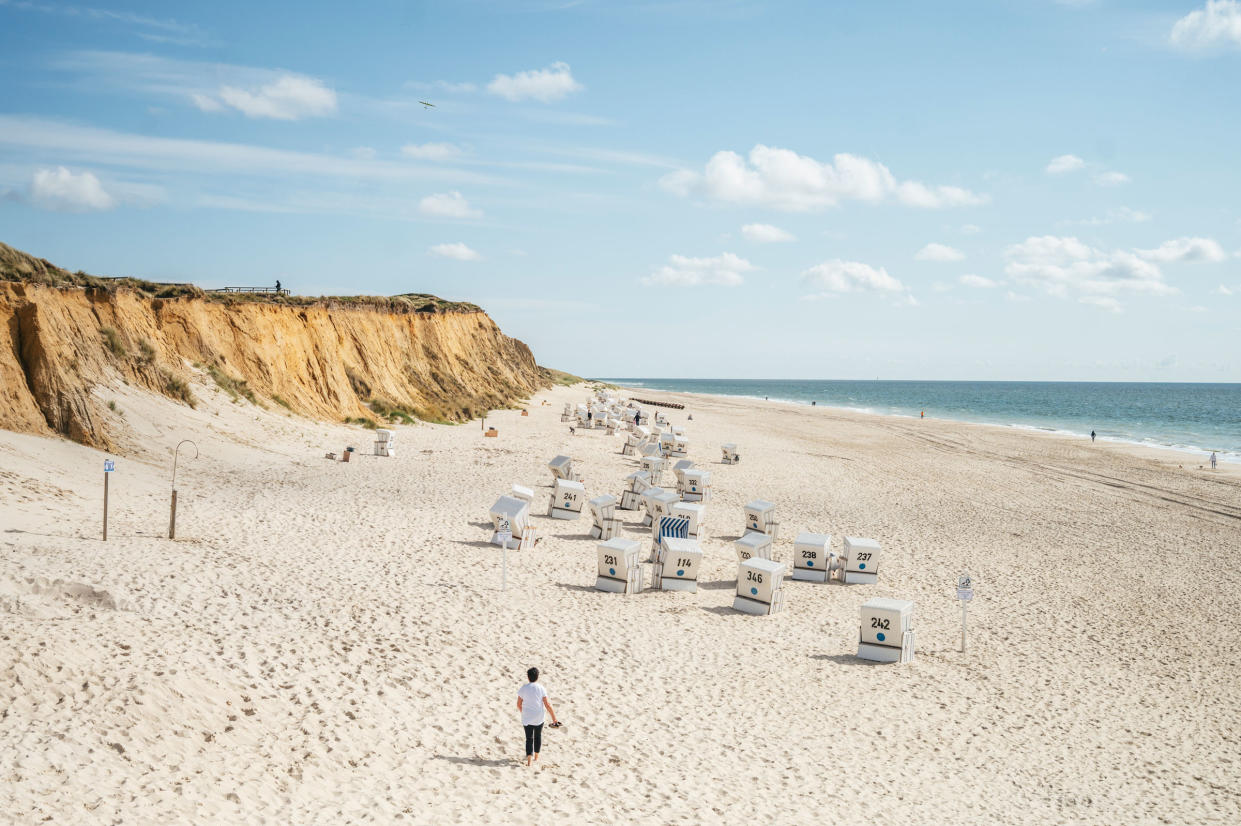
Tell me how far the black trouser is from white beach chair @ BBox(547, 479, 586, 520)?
1398 cm

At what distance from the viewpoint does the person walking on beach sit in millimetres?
9445

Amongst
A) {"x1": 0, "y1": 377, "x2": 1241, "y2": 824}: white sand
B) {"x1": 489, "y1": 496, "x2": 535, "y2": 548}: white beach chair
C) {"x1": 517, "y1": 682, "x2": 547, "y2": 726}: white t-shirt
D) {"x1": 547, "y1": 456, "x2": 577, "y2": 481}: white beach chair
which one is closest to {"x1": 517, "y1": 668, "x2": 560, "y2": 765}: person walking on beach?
{"x1": 517, "y1": 682, "x2": 547, "y2": 726}: white t-shirt

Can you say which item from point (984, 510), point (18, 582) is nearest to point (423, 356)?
point (984, 510)

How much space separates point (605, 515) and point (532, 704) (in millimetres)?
11557

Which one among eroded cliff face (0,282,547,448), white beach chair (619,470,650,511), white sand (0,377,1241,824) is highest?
eroded cliff face (0,282,547,448)

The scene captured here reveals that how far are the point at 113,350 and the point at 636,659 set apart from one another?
73.0 ft

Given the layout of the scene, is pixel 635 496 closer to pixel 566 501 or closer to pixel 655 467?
pixel 566 501

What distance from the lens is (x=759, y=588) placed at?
16.2 metres

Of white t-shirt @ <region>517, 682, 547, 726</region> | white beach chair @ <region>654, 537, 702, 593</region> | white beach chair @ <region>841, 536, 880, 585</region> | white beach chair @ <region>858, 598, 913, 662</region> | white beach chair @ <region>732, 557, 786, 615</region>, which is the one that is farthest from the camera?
white beach chair @ <region>841, 536, 880, 585</region>

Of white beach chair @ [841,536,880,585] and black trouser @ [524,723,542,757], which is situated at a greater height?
white beach chair @ [841,536,880,585]

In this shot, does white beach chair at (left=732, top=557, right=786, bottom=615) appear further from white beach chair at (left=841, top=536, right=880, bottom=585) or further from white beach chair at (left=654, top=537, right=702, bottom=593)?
white beach chair at (left=841, top=536, right=880, bottom=585)

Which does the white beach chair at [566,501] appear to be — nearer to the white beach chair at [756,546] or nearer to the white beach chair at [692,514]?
the white beach chair at [692,514]

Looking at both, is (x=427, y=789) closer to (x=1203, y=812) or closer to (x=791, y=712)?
(x=791, y=712)

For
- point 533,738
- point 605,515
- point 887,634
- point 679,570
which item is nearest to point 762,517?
point 605,515
